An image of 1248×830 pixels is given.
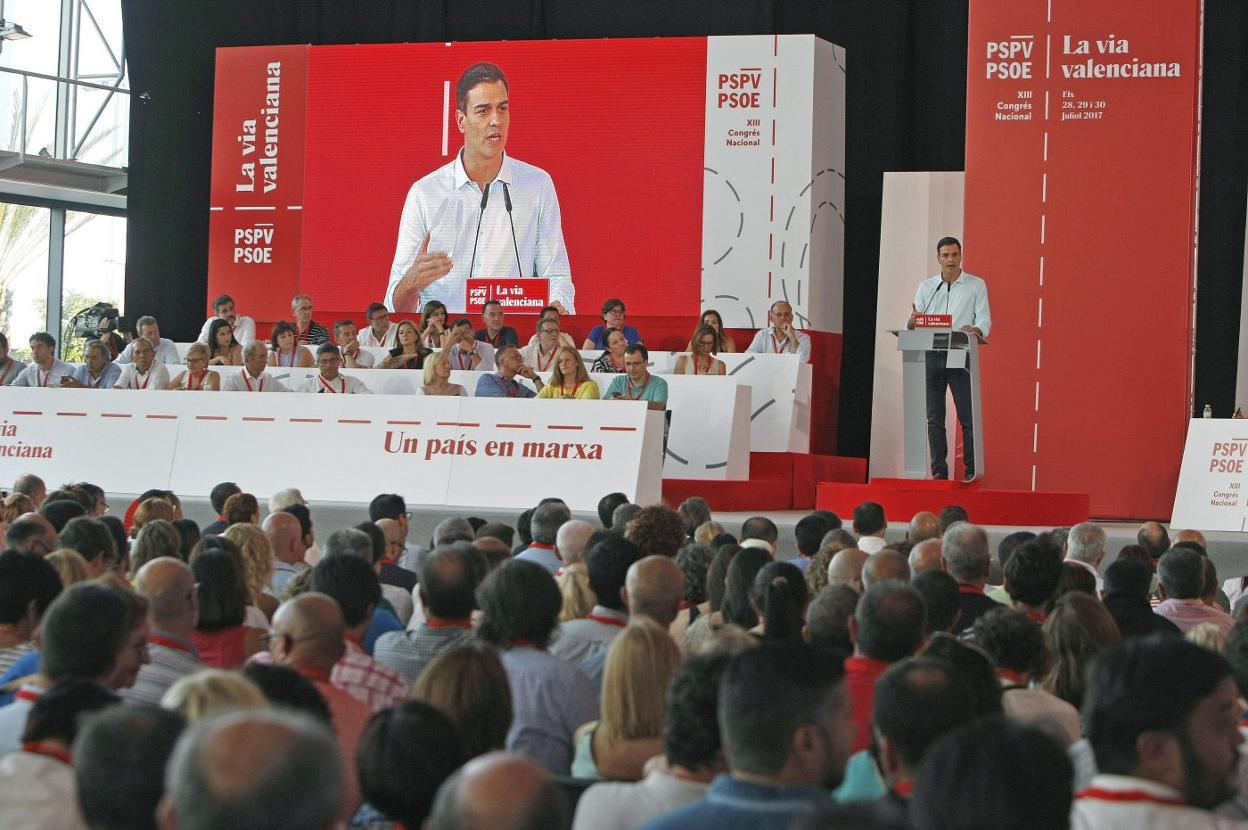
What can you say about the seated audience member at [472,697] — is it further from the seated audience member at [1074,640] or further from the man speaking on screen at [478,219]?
the man speaking on screen at [478,219]

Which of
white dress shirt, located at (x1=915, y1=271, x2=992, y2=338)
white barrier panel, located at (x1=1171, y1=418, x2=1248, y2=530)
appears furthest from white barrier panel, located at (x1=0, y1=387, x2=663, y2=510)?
white barrier panel, located at (x1=1171, y1=418, x2=1248, y2=530)

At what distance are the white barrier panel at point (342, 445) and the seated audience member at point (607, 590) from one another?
15.1 feet

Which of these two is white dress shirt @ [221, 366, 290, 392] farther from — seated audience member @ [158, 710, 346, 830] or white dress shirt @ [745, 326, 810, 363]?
seated audience member @ [158, 710, 346, 830]

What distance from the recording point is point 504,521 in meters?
8.57

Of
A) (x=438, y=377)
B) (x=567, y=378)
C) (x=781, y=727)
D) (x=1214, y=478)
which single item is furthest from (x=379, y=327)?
(x=781, y=727)

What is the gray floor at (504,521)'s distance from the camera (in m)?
8.16

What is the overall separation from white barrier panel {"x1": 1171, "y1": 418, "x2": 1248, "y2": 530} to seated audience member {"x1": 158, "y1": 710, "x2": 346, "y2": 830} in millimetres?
8666

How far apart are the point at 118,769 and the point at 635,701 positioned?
3.85ft

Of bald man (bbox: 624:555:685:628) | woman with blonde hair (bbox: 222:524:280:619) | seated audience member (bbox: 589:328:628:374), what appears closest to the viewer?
bald man (bbox: 624:555:685:628)

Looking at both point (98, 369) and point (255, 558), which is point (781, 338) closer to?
point (98, 369)

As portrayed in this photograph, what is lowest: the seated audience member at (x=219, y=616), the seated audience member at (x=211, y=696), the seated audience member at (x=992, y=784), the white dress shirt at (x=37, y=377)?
the seated audience member at (x=219, y=616)

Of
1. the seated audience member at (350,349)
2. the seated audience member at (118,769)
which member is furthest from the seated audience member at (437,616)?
the seated audience member at (350,349)

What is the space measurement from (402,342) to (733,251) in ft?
10.5

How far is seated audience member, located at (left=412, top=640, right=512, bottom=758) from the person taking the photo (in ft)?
7.91
